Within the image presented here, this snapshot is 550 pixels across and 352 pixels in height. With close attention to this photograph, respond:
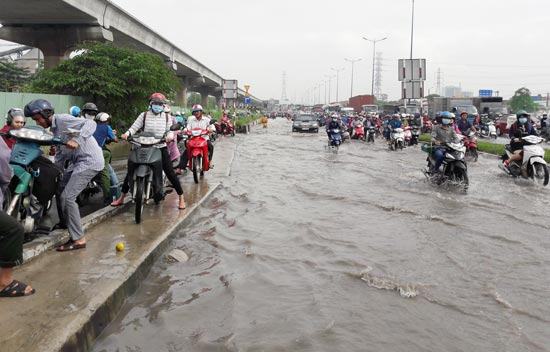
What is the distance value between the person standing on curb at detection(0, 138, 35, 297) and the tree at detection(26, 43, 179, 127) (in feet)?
49.3

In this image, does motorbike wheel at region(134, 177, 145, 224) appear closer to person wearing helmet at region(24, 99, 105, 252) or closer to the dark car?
person wearing helmet at region(24, 99, 105, 252)

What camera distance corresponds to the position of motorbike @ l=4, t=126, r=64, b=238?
5133mm

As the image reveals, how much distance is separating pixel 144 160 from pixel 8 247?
3.20m

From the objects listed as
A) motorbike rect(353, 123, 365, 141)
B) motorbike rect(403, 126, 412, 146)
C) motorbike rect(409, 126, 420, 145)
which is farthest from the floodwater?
motorbike rect(353, 123, 365, 141)

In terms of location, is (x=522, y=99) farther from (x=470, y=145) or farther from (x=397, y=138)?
(x=470, y=145)

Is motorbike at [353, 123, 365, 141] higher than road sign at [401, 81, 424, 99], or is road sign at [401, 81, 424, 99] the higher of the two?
road sign at [401, 81, 424, 99]

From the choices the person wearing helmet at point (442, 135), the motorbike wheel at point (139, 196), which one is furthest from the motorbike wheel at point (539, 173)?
the motorbike wheel at point (139, 196)

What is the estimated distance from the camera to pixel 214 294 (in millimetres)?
4941

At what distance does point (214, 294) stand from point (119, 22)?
2577 centimetres

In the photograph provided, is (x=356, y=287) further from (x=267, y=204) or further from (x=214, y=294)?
(x=267, y=204)

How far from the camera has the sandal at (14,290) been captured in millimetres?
4129

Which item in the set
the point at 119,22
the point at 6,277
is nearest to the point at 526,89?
the point at 119,22

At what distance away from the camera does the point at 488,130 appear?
103 feet

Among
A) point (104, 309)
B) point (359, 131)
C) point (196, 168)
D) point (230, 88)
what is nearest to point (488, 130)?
point (359, 131)
